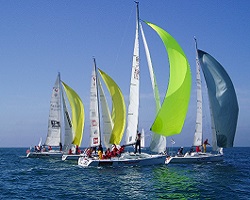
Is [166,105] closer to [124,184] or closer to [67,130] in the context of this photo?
[124,184]

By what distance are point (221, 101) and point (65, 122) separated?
21.3m

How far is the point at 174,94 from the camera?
98.9 feet

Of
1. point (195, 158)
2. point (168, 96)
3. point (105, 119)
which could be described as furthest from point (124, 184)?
point (195, 158)

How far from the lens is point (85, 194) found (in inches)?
753

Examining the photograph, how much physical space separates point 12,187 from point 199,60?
23514mm

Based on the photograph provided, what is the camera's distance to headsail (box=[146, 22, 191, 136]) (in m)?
29.9

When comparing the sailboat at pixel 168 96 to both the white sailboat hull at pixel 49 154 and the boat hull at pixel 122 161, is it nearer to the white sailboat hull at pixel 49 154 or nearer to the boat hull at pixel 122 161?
the boat hull at pixel 122 161

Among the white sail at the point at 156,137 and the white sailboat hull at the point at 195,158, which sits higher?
the white sail at the point at 156,137

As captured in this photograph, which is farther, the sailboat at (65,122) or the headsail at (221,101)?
the sailboat at (65,122)

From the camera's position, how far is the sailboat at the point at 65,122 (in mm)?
45938

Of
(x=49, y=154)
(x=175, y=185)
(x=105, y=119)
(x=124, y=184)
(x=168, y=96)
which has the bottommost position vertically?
(x=124, y=184)

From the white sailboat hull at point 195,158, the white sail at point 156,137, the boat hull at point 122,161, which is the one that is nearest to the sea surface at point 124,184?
the boat hull at point 122,161

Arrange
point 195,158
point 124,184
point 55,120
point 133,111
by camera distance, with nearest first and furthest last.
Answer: point 124,184, point 133,111, point 195,158, point 55,120

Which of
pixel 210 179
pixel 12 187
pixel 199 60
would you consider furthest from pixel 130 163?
pixel 199 60
